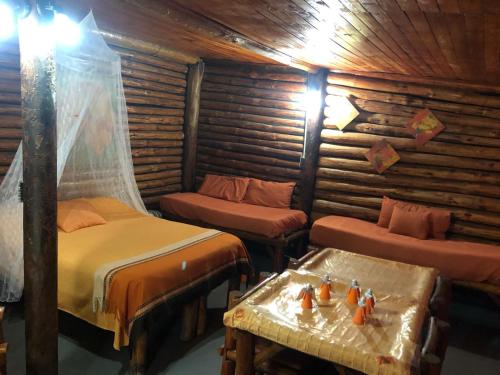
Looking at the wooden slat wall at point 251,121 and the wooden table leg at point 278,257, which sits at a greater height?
the wooden slat wall at point 251,121

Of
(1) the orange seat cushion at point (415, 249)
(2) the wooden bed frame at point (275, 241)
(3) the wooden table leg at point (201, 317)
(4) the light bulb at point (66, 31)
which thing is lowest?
(3) the wooden table leg at point (201, 317)

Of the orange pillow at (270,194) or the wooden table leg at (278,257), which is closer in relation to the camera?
the wooden table leg at (278,257)

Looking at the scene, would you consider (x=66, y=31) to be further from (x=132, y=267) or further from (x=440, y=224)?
(x=440, y=224)

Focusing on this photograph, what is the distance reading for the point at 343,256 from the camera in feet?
14.4

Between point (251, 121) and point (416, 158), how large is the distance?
8.77ft

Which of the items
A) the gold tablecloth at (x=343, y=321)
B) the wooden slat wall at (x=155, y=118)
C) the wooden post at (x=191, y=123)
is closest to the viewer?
the gold tablecloth at (x=343, y=321)

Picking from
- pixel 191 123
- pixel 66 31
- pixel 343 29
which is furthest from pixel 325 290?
pixel 191 123

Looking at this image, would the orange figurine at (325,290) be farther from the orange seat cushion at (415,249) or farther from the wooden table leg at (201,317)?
the orange seat cushion at (415,249)

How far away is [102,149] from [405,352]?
Answer: 12.2ft

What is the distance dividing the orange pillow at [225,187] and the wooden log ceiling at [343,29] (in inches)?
86.0

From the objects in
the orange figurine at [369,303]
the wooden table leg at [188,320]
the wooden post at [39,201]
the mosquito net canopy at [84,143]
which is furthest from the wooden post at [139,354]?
the orange figurine at [369,303]

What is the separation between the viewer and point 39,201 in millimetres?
2852

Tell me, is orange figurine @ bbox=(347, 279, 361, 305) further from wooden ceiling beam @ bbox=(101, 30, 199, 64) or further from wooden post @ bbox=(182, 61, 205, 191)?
wooden post @ bbox=(182, 61, 205, 191)

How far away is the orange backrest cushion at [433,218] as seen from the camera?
5707 mm
